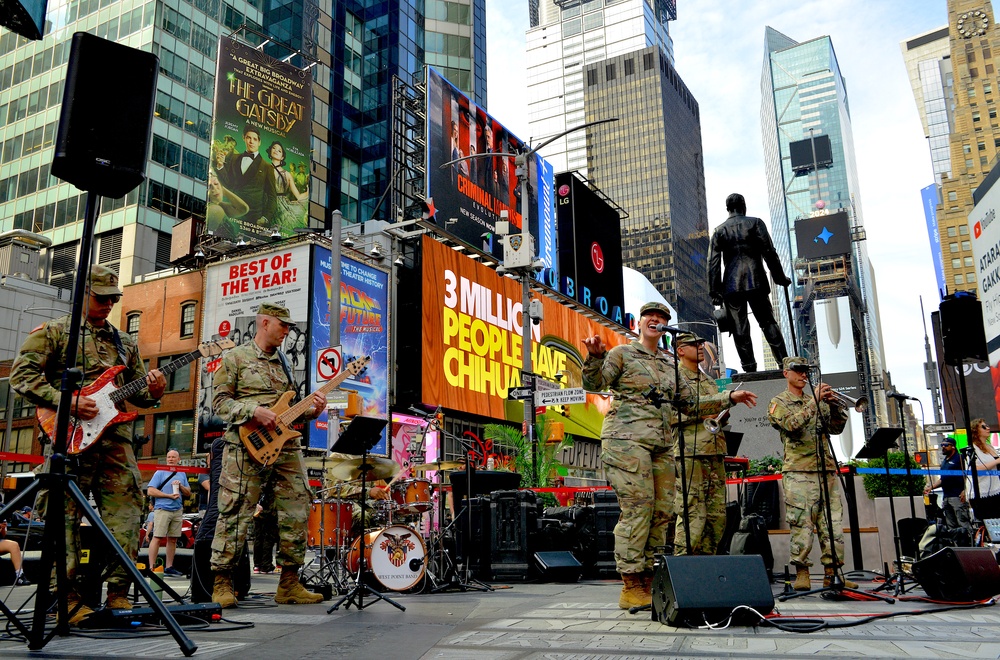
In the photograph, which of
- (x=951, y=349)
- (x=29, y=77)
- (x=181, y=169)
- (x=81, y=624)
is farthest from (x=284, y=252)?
(x=29, y=77)

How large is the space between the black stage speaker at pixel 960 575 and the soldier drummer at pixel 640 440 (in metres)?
2.23

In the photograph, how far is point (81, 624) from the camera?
5094 mm

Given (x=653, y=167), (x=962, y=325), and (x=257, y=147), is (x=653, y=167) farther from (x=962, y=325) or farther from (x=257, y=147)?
(x=962, y=325)

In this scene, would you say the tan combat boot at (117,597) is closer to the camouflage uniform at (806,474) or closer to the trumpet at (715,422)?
the trumpet at (715,422)

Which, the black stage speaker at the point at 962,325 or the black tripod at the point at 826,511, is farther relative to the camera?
the black stage speaker at the point at 962,325

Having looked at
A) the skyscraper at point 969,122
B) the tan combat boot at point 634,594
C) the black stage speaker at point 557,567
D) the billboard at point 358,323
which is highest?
the skyscraper at point 969,122

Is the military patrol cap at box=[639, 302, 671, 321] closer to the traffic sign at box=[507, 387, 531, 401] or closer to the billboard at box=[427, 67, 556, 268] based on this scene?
the traffic sign at box=[507, 387, 531, 401]

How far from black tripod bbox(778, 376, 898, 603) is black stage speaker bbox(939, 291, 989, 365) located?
4.04 metres

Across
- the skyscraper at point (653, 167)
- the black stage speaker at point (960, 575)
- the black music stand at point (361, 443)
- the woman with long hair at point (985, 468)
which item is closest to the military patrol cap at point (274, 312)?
the black music stand at point (361, 443)

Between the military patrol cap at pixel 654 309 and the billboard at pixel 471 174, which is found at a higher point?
the billboard at pixel 471 174

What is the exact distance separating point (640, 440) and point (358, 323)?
83.6 feet

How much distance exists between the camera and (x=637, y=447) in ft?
20.8

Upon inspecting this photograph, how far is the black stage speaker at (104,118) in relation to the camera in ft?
14.9

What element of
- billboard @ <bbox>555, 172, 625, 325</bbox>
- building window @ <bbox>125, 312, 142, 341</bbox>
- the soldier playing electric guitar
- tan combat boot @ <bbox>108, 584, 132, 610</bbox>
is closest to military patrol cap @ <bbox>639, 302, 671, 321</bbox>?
the soldier playing electric guitar
